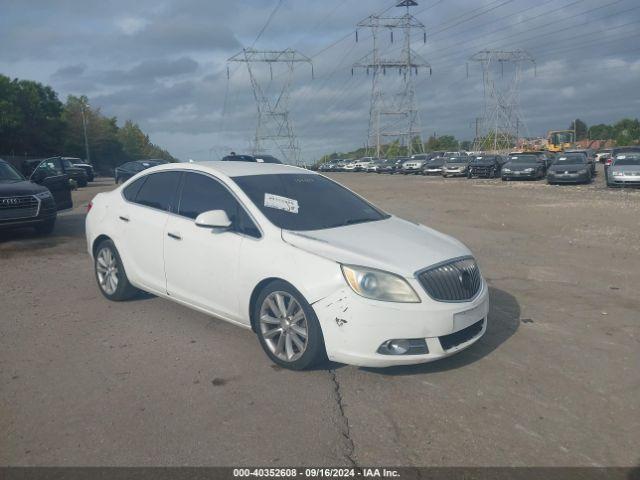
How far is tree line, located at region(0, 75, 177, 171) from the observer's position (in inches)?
2082

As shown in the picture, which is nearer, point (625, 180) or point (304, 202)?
point (304, 202)

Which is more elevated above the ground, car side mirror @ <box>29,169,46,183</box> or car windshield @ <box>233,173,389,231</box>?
car side mirror @ <box>29,169,46,183</box>

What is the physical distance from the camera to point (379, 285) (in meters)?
4.20

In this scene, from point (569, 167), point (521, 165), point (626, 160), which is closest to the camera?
point (626, 160)

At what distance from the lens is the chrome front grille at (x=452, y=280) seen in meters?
4.31

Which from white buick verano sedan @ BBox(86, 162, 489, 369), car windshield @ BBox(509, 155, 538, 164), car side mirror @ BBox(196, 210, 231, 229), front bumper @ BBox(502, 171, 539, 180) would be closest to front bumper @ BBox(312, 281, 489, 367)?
white buick verano sedan @ BBox(86, 162, 489, 369)

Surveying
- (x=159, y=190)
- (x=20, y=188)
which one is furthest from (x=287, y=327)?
(x=20, y=188)

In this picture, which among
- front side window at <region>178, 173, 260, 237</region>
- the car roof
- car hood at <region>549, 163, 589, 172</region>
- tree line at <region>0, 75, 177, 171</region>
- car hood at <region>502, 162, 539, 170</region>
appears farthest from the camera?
tree line at <region>0, 75, 177, 171</region>

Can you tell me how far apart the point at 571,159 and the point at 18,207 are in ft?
81.5

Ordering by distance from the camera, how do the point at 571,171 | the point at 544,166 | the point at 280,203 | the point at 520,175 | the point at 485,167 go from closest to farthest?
the point at 280,203, the point at 571,171, the point at 520,175, the point at 544,166, the point at 485,167

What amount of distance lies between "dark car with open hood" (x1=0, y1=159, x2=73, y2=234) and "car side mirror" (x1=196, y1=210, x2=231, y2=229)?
710 centimetres

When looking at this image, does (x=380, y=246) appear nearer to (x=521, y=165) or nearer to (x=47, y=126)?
(x=521, y=165)

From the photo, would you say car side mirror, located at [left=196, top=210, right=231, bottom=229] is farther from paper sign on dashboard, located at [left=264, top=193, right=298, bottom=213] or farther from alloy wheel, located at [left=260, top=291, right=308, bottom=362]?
alloy wheel, located at [left=260, top=291, right=308, bottom=362]

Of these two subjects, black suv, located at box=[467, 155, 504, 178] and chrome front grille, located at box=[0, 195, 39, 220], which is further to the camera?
black suv, located at box=[467, 155, 504, 178]
